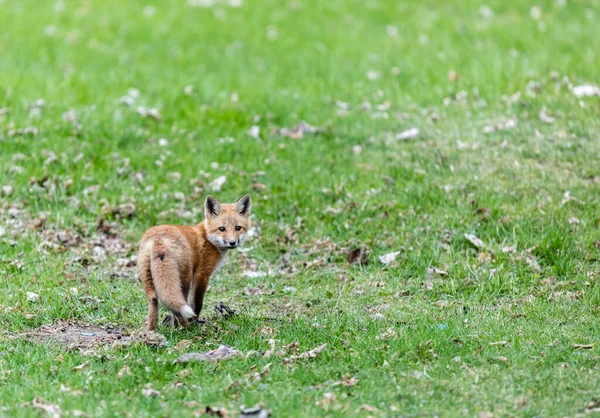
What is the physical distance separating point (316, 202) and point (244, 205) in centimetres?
244

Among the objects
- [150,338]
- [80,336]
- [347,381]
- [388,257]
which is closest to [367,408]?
[347,381]

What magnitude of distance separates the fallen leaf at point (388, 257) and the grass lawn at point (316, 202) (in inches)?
0.7

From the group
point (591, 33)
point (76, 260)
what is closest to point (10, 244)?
point (76, 260)

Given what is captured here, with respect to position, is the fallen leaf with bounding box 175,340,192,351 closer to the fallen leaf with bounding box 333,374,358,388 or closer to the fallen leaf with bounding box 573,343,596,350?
the fallen leaf with bounding box 333,374,358,388

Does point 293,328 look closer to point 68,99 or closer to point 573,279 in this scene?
point 573,279

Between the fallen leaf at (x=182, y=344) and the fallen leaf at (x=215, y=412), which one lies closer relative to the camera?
the fallen leaf at (x=215, y=412)

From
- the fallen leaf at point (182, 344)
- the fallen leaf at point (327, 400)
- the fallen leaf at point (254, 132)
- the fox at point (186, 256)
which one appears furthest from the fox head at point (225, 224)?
the fallen leaf at point (254, 132)

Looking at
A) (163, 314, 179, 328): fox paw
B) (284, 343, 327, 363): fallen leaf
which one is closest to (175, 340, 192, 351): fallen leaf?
(163, 314, 179, 328): fox paw

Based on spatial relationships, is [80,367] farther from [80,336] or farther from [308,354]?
[308,354]

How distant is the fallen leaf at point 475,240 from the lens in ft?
30.0

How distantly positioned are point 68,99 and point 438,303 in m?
6.86

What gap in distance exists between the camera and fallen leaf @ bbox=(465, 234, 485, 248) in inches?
→ 360

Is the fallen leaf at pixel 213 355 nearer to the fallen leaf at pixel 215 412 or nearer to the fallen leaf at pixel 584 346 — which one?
the fallen leaf at pixel 215 412

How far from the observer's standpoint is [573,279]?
27.9 ft
